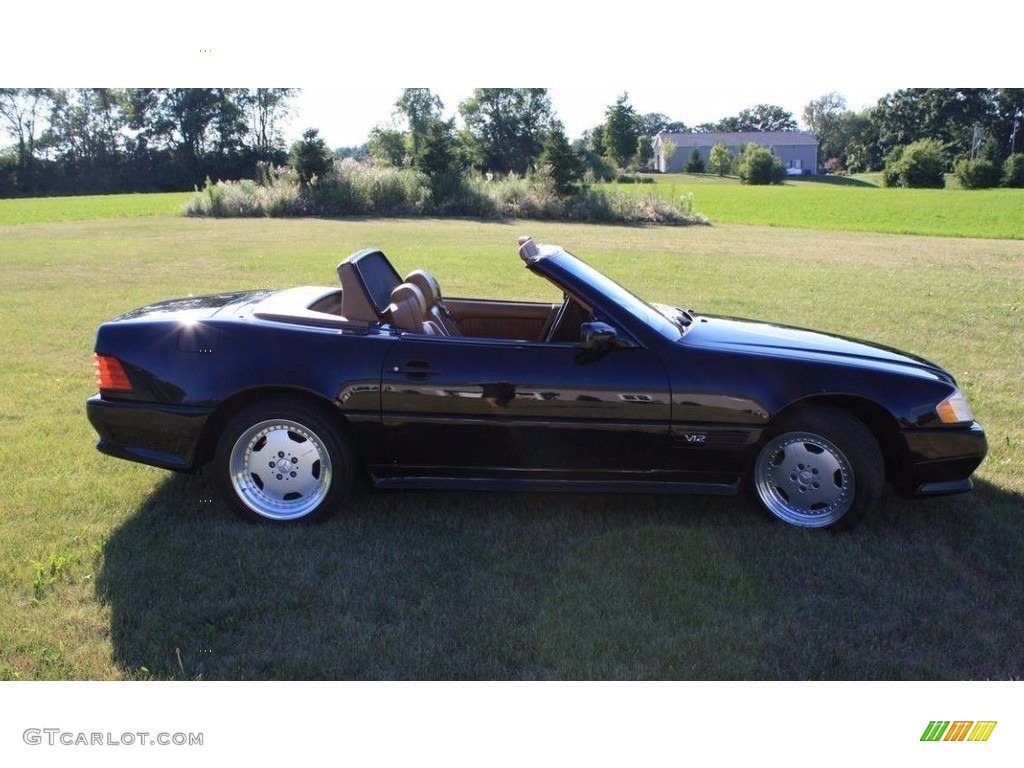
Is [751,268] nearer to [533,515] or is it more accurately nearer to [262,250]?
[262,250]

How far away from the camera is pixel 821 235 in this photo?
2728cm

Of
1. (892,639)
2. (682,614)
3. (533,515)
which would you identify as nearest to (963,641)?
(892,639)

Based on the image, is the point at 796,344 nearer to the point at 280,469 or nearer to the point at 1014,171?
the point at 280,469

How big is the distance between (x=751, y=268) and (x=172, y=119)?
3969 centimetres

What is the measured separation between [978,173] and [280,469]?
2177 inches

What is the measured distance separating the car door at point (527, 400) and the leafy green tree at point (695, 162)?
252 feet

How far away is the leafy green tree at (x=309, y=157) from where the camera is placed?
109 ft

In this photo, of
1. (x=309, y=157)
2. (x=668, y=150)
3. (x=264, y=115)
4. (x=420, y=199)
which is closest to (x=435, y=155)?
(x=420, y=199)

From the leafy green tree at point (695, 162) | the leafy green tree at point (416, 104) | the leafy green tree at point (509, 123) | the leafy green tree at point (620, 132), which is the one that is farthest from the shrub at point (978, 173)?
the leafy green tree at point (416, 104)

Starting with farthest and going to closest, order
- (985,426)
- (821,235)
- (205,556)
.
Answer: (821,235) < (985,426) < (205,556)

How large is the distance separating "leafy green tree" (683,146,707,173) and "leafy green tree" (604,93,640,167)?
73.8 ft

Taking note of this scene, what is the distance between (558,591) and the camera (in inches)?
144

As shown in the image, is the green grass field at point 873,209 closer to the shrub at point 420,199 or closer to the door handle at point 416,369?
the shrub at point 420,199

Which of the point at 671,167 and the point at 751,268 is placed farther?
the point at 671,167
